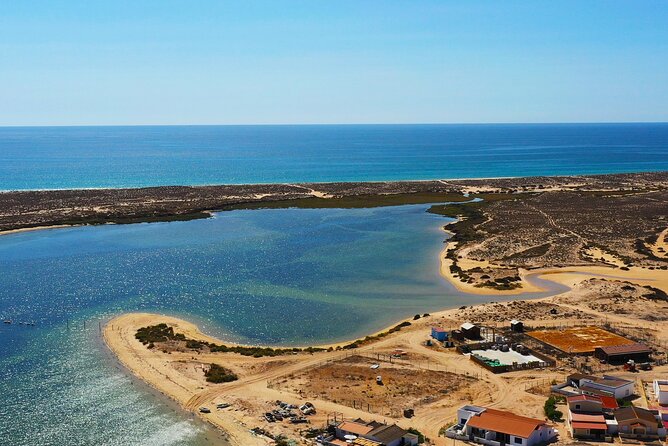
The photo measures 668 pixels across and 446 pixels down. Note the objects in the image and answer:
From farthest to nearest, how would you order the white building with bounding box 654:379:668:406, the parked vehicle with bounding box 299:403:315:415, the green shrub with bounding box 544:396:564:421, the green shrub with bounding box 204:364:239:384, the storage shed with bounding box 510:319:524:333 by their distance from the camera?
the storage shed with bounding box 510:319:524:333 < the green shrub with bounding box 204:364:239:384 < the white building with bounding box 654:379:668:406 < the parked vehicle with bounding box 299:403:315:415 < the green shrub with bounding box 544:396:564:421

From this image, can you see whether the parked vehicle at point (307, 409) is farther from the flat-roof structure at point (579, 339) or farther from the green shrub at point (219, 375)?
the flat-roof structure at point (579, 339)

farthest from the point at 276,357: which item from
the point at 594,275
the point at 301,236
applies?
the point at 301,236

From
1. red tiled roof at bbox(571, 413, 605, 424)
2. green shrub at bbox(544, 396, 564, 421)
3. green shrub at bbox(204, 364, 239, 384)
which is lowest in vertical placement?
green shrub at bbox(204, 364, 239, 384)

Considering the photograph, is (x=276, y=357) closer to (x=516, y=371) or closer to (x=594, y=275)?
(x=516, y=371)

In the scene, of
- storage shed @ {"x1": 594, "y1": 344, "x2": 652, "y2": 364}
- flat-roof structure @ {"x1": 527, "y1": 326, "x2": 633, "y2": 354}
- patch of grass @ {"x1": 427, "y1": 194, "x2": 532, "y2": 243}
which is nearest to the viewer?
storage shed @ {"x1": 594, "y1": 344, "x2": 652, "y2": 364}

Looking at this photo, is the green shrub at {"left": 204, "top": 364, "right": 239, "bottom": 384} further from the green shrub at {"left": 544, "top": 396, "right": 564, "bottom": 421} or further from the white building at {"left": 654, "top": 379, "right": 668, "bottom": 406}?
the white building at {"left": 654, "top": 379, "right": 668, "bottom": 406}

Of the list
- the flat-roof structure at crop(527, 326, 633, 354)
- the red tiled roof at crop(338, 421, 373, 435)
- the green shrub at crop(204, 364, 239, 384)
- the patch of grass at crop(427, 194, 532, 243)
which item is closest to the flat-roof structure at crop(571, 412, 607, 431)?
the red tiled roof at crop(338, 421, 373, 435)

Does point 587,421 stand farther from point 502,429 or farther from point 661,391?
point 661,391

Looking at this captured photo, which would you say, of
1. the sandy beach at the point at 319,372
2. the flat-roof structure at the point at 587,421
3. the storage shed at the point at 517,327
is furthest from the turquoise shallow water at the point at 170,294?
the flat-roof structure at the point at 587,421
